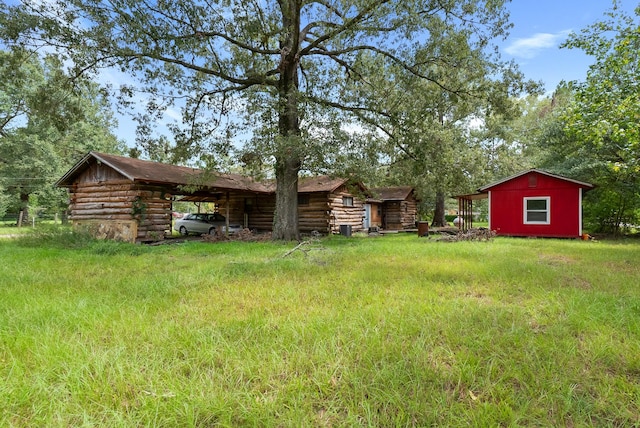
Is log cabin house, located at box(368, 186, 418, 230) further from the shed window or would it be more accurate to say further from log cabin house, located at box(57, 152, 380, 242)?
the shed window

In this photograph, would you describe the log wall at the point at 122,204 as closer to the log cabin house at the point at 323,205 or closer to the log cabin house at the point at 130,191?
the log cabin house at the point at 130,191

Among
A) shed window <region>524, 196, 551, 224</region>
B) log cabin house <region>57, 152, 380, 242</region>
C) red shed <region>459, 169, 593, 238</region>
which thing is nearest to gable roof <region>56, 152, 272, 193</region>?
log cabin house <region>57, 152, 380, 242</region>

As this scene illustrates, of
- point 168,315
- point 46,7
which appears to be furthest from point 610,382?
point 46,7

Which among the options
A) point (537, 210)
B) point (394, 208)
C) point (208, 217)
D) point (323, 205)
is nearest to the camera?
point (537, 210)

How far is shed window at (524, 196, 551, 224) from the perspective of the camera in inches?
621

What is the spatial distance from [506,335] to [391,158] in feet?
41.8

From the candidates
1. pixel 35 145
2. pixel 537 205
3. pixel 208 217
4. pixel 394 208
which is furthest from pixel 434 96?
pixel 35 145

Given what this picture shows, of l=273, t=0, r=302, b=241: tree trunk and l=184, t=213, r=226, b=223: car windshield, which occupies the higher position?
l=273, t=0, r=302, b=241: tree trunk

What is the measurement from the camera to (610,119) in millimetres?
9930

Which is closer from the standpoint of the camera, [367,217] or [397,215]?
[367,217]

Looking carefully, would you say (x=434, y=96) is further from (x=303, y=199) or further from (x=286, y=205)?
(x=303, y=199)

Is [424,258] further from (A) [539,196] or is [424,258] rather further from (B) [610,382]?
(A) [539,196]

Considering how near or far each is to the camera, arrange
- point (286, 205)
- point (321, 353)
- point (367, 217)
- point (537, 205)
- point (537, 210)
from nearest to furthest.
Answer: point (321, 353)
point (286, 205)
point (537, 210)
point (537, 205)
point (367, 217)

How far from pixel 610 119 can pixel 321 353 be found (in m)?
12.0
